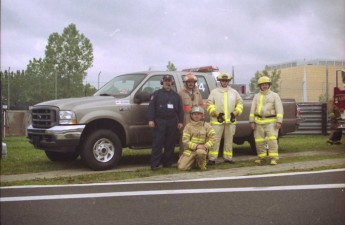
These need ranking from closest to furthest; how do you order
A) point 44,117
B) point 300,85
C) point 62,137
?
point 62,137 → point 44,117 → point 300,85

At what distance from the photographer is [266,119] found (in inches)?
366

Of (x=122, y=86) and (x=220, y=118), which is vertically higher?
(x=122, y=86)

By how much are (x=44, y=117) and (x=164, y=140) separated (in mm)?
2367

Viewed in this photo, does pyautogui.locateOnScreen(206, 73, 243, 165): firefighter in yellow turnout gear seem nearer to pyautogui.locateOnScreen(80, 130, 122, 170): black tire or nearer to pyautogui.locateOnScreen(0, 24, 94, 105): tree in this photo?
pyautogui.locateOnScreen(80, 130, 122, 170): black tire

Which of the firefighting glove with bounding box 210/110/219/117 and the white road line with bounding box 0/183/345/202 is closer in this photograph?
the white road line with bounding box 0/183/345/202

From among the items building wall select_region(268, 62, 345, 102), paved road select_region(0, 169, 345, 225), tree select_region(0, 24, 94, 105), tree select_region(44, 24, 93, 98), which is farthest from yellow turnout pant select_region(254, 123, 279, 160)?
building wall select_region(268, 62, 345, 102)

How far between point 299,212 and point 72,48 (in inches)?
659

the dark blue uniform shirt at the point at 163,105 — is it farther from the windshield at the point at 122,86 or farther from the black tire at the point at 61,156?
the black tire at the point at 61,156

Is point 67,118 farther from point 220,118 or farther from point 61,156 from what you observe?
point 220,118

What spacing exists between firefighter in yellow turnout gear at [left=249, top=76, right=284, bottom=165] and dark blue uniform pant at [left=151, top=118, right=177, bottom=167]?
1.79m

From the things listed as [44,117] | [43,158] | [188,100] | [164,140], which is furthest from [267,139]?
[43,158]

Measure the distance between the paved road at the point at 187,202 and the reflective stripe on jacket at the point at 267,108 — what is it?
2.04m

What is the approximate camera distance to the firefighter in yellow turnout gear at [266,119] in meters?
9.16

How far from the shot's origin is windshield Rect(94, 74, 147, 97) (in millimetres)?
9262
